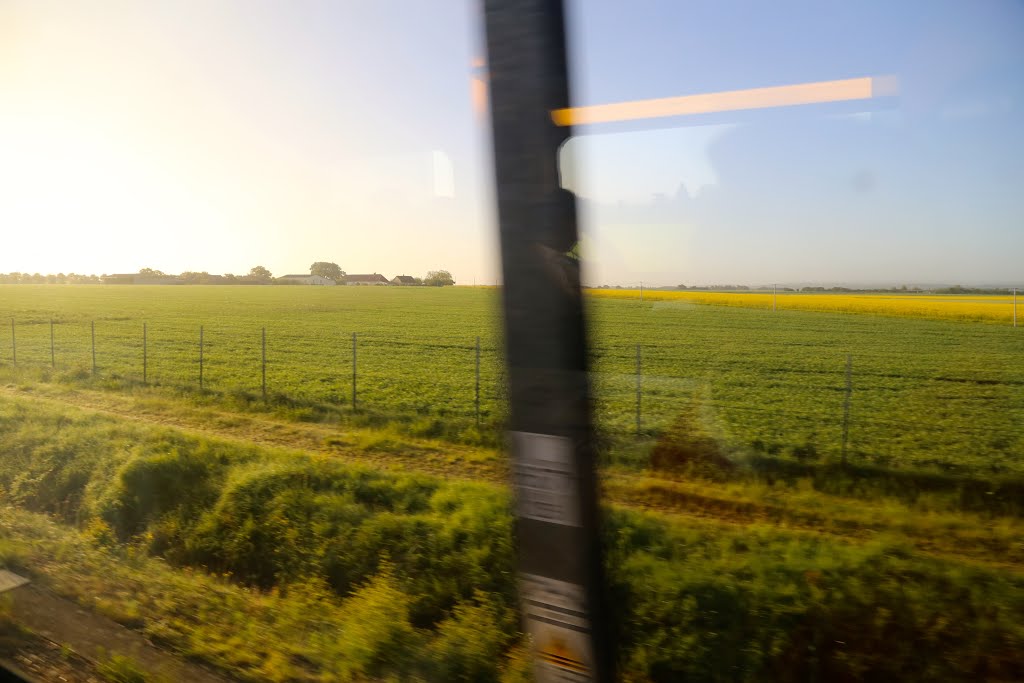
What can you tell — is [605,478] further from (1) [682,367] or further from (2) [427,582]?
(1) [682,367]

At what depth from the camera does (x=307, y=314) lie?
28844mm

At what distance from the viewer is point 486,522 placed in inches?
149

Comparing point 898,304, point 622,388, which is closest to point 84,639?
point 622,388

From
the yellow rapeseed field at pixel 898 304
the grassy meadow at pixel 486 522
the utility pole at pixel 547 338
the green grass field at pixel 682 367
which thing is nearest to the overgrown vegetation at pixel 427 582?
the grassy meadow at pixel 486 522

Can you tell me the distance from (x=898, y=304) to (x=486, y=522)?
97.7 ft

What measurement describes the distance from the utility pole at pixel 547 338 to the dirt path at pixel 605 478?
3.20ft

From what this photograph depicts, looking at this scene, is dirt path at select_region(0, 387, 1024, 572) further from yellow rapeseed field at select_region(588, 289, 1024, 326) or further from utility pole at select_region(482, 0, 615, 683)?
yellow rapeseed field at select_region(588, 289, 1024, 326)

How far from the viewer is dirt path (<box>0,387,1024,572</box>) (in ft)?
14.8

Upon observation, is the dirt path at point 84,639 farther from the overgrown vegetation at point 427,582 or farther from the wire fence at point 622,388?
the wire fence at point 622,388

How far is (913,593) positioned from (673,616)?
112 centimetres

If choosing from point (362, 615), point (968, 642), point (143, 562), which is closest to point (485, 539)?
point (362, 615)

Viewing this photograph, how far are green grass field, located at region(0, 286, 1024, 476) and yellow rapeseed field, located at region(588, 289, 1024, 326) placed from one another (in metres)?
0.81

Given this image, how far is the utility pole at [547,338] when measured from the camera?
1.63 metres

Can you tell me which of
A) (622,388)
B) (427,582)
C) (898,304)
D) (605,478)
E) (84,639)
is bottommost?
(427,582)
